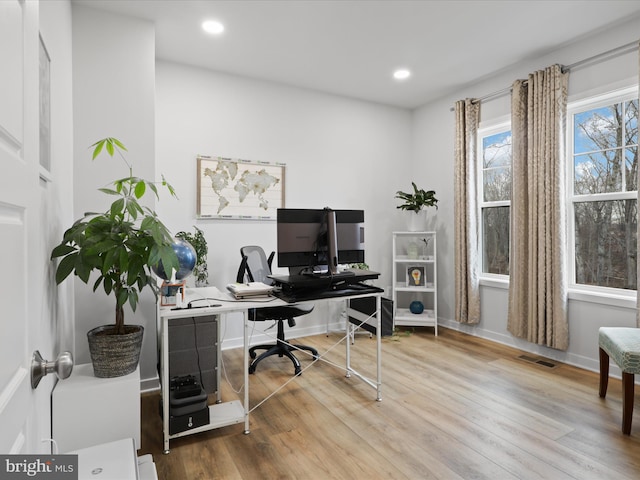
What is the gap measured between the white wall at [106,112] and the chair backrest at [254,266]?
0.78 metres

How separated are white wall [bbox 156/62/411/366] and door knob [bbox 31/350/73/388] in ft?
9.20

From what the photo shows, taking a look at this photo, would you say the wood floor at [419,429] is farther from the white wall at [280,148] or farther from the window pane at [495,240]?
the white wall at [280,148]

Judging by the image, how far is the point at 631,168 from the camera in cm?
291

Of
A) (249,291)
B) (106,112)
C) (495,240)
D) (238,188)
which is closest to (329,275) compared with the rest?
(249,291)

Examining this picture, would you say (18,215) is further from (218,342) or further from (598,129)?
(598,129)

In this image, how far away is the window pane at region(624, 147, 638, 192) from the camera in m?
2.86

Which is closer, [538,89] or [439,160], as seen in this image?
[538,89]

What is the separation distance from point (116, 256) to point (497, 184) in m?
3.72

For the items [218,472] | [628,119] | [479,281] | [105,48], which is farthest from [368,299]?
[105,48]

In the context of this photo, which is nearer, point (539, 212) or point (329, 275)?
point (329, 275)

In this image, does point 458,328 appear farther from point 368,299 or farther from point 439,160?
point 439,160

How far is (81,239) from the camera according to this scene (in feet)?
5.65

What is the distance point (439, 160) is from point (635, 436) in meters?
3.24

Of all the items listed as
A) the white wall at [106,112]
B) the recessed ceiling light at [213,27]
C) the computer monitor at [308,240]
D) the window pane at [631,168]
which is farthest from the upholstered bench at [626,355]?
the recessed ceiling light at [213,27]
